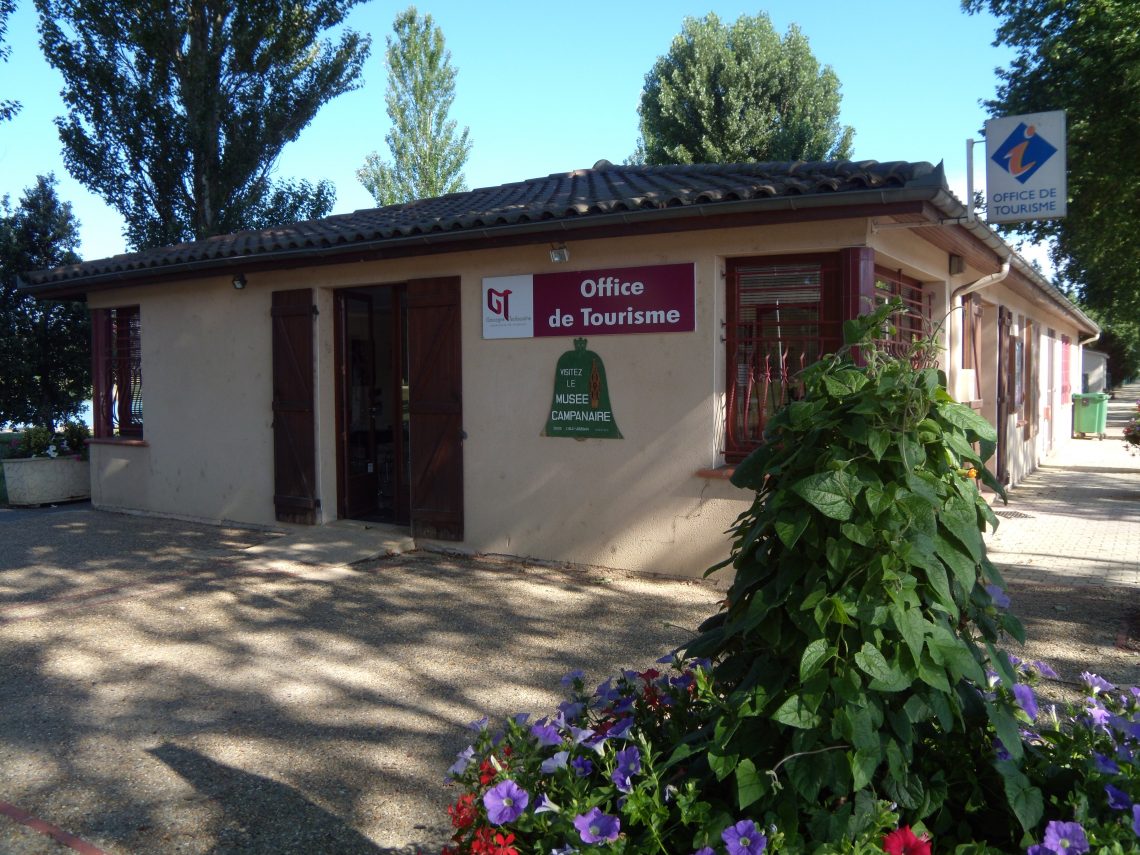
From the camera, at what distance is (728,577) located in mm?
6750

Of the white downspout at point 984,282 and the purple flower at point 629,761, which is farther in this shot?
the white downspout at point 984,282

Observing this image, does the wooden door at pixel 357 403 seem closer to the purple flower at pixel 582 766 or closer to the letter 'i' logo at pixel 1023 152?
the letter 'i' logo at pixel 1023 152

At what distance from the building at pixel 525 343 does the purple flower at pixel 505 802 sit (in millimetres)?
4890

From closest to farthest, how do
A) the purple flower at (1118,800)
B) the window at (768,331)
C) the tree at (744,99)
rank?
the purple flower at (1118,800)
the window at (768,331)
the tree at (744,99)

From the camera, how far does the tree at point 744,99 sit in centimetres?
2469

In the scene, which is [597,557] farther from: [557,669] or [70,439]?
[70,439]

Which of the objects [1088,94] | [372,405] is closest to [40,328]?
[372,405]

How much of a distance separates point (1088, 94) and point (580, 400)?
10.9 m

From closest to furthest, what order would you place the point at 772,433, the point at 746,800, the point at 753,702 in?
1. the point at 746,800
2. the point at 753,702
3. the point at 772,433

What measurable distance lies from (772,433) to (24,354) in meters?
14.9

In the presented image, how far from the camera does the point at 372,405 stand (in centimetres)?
1022

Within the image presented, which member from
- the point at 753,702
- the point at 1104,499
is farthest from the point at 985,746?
the point at 1104,499

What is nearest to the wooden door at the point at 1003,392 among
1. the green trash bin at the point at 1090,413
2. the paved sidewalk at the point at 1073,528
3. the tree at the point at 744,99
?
the paved sidewalk at the point at 1073,528

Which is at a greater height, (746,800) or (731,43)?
(731,43)
